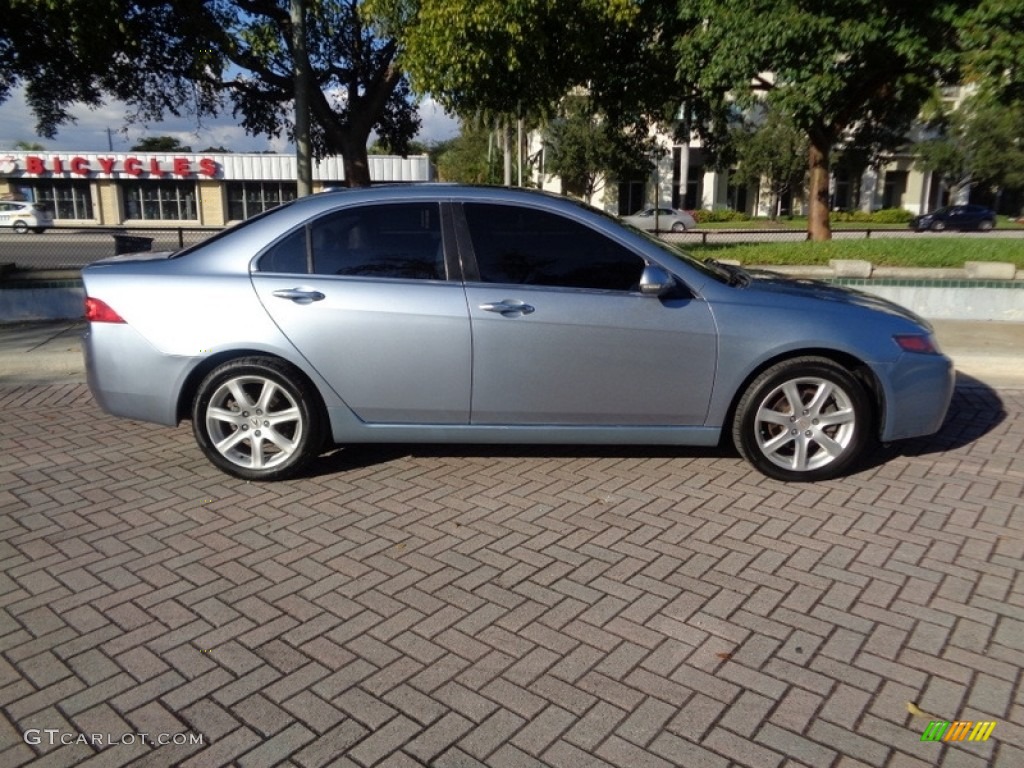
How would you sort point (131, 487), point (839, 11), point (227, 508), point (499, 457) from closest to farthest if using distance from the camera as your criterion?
point (227, 508)
point (131, 487)
point (499, 457)
point (839, 11)

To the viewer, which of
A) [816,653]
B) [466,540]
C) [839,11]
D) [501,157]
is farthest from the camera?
[501,157]

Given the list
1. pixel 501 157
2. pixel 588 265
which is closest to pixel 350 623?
pixel 588 265

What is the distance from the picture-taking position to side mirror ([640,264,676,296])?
472 centimetres

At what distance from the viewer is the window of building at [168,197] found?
49.6 metres

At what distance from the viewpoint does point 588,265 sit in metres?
4.91

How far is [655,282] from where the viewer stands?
15.5 ft

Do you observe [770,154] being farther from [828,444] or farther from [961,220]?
[828,444]

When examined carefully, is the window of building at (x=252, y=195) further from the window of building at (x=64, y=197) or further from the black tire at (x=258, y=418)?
the black tire at (x=258, y=418)


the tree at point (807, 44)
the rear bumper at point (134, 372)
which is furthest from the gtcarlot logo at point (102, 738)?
the tree at point (807, 44)

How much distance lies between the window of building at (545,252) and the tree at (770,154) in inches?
1757

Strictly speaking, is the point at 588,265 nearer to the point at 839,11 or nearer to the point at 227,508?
the point at 227,508

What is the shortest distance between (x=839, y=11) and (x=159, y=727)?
11866mm

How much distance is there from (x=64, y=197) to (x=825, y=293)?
5430cm

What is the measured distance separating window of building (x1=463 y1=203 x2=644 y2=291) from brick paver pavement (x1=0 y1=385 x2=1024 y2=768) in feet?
3.77
